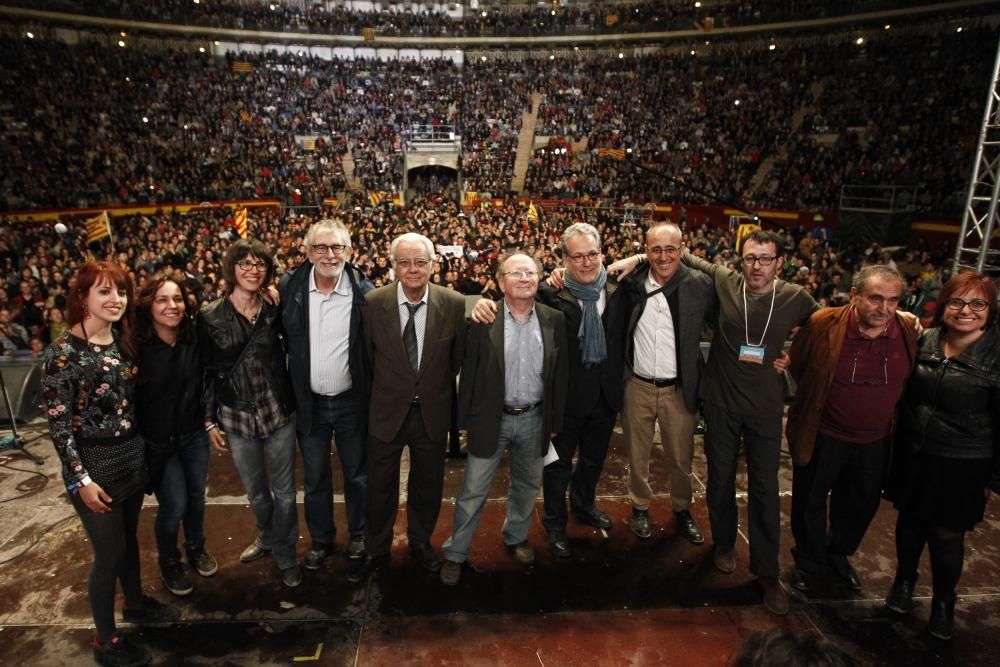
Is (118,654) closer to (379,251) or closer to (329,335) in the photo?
(329,335)

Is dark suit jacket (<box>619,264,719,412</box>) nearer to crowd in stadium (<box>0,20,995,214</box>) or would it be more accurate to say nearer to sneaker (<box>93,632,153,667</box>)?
sneaker (<box>93,632,153,667</box>)

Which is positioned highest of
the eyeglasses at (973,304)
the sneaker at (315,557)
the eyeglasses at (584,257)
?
the eyeglasses at (584,257)

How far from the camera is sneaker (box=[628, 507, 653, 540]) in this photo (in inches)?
141

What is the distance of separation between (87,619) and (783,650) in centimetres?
346

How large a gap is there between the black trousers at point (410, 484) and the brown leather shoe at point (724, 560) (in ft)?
5.72

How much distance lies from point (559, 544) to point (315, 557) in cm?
150

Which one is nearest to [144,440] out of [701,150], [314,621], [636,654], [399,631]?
[314,621]

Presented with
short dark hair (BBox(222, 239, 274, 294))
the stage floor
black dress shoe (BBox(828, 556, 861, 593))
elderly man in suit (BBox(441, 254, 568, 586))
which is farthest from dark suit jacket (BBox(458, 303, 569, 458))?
black dress shoe (BBox(828, 556, 861, 593))

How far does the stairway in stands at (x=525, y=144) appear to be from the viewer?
28906 mm

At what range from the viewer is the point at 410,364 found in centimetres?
297

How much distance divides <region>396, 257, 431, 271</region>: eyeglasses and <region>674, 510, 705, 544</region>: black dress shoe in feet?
7.92

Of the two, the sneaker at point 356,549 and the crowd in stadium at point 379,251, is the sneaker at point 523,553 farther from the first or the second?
the crowd in stadium at point 379,251

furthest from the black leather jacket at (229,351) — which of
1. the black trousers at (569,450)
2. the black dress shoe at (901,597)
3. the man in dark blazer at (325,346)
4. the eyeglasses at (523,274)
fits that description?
the black dress shoe at (901,597)

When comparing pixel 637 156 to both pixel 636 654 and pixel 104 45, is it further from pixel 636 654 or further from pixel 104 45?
pixel 104 45
